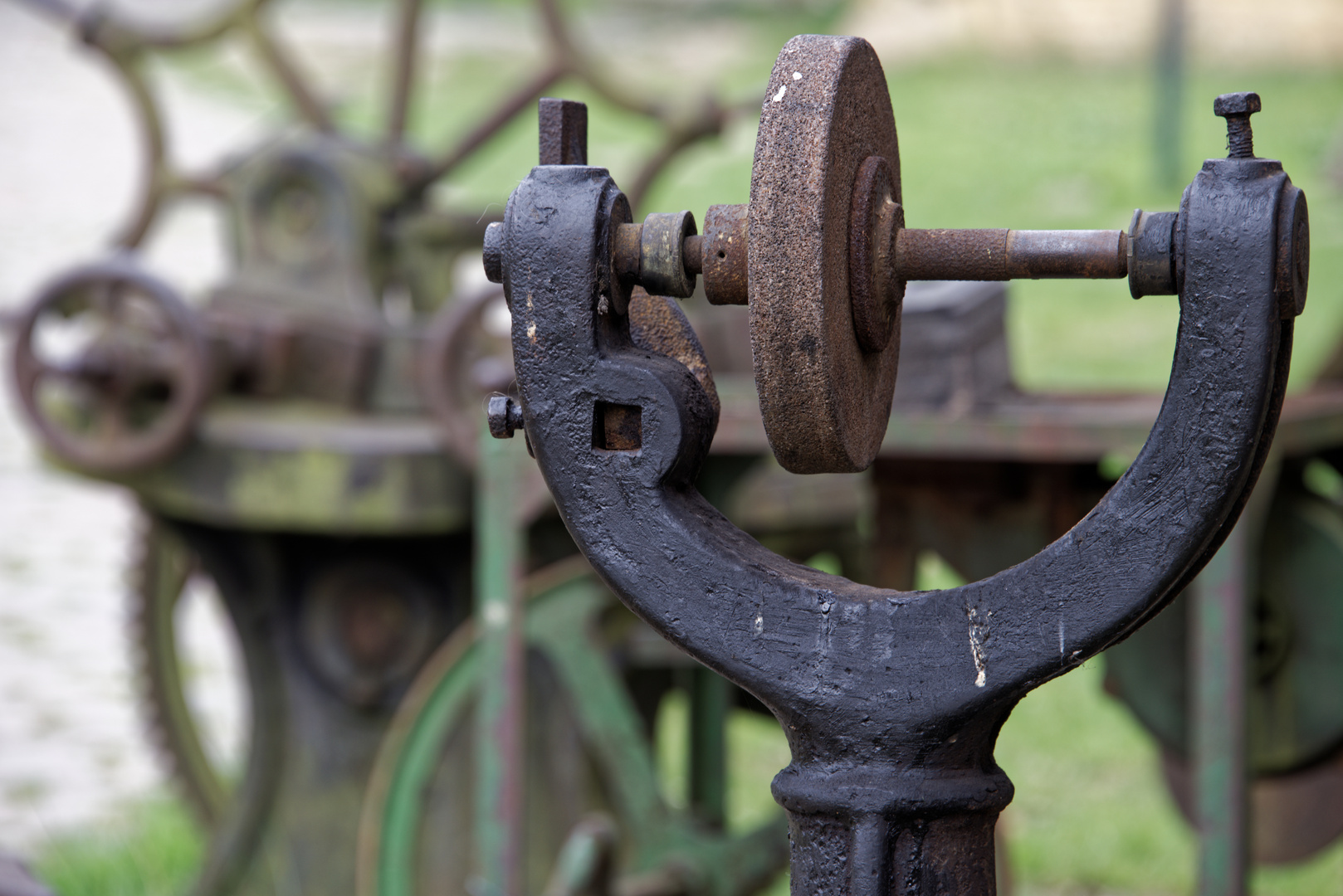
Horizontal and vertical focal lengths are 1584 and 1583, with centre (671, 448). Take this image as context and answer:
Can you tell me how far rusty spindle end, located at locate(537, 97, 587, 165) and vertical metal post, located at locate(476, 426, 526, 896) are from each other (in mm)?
1426

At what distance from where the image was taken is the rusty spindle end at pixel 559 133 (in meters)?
1.08

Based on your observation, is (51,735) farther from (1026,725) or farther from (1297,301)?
(1297,301)

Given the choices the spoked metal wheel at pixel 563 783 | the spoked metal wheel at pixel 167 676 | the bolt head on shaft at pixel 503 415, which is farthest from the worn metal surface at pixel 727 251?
the spoked metal wheel at pixel 167 676

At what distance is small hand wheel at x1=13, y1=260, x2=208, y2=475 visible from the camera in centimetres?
282

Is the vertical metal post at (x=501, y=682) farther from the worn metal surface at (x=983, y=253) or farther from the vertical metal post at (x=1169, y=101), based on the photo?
the vertical metal post at (x=1169, y=101)

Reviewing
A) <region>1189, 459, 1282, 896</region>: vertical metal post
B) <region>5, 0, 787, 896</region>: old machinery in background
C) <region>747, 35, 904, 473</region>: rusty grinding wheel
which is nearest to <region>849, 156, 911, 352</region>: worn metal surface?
<region>747, 35, 904, 473</region>: rusty grinding wheel

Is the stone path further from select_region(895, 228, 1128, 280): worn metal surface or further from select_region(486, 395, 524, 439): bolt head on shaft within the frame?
select_region(895, 228, 1128, 280): worn metal surface

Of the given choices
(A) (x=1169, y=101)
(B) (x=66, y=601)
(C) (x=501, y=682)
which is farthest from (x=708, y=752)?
(A) (x=1169, y=101)

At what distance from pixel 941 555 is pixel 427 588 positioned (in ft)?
3.47

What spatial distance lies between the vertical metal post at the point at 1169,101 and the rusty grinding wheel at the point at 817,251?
9.41 meters

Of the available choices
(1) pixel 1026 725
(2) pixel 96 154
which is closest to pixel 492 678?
(1) pixel 1026 725

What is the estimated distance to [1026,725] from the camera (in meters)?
4.77

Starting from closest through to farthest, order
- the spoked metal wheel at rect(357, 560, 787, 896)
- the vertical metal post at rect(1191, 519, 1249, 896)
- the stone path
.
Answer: the vertical metal post at rect(1191, 519, 1249, 896), the spoked metal wheel at rect(357, 560, 787, 896), the stone path

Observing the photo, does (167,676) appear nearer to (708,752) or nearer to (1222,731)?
(708,752)
